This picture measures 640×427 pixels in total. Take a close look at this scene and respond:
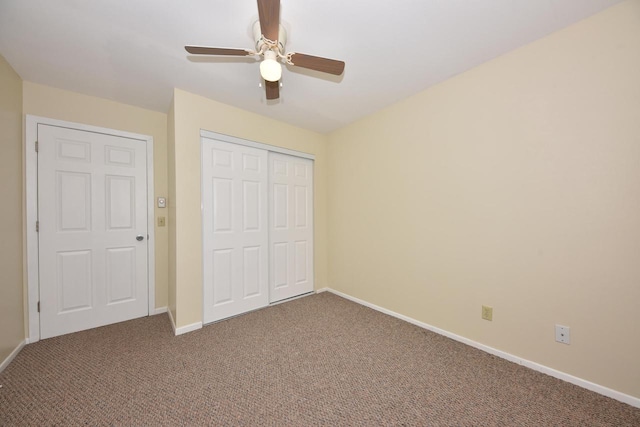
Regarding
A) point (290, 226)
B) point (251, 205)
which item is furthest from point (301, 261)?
point (251, 205)

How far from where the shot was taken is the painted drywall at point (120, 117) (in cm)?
217

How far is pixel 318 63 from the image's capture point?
4.86ft

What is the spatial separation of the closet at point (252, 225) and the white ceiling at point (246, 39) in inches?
29.8

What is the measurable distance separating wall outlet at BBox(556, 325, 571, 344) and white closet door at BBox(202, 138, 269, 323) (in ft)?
8.78

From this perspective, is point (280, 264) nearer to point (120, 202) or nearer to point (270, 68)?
point (120, 202)

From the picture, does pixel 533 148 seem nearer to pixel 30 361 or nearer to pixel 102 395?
pixel 102 395

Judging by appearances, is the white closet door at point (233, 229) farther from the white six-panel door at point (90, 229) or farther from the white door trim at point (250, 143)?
the white six-panel door at point (90, 229)

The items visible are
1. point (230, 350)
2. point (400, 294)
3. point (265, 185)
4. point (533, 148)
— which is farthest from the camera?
point (265, 185)

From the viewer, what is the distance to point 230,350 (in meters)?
2.00

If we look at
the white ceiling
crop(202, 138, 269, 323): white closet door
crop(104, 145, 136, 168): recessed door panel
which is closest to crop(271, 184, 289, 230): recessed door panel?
crop(202, 138, 269, 323): white closet door

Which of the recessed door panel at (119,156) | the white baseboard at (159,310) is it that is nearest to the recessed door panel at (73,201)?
the recessed door panel at (119,156)

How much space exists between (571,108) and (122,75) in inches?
137

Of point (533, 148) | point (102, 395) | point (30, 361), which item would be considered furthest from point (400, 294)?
point (30, 361)

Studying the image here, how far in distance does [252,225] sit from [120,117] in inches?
71.9
